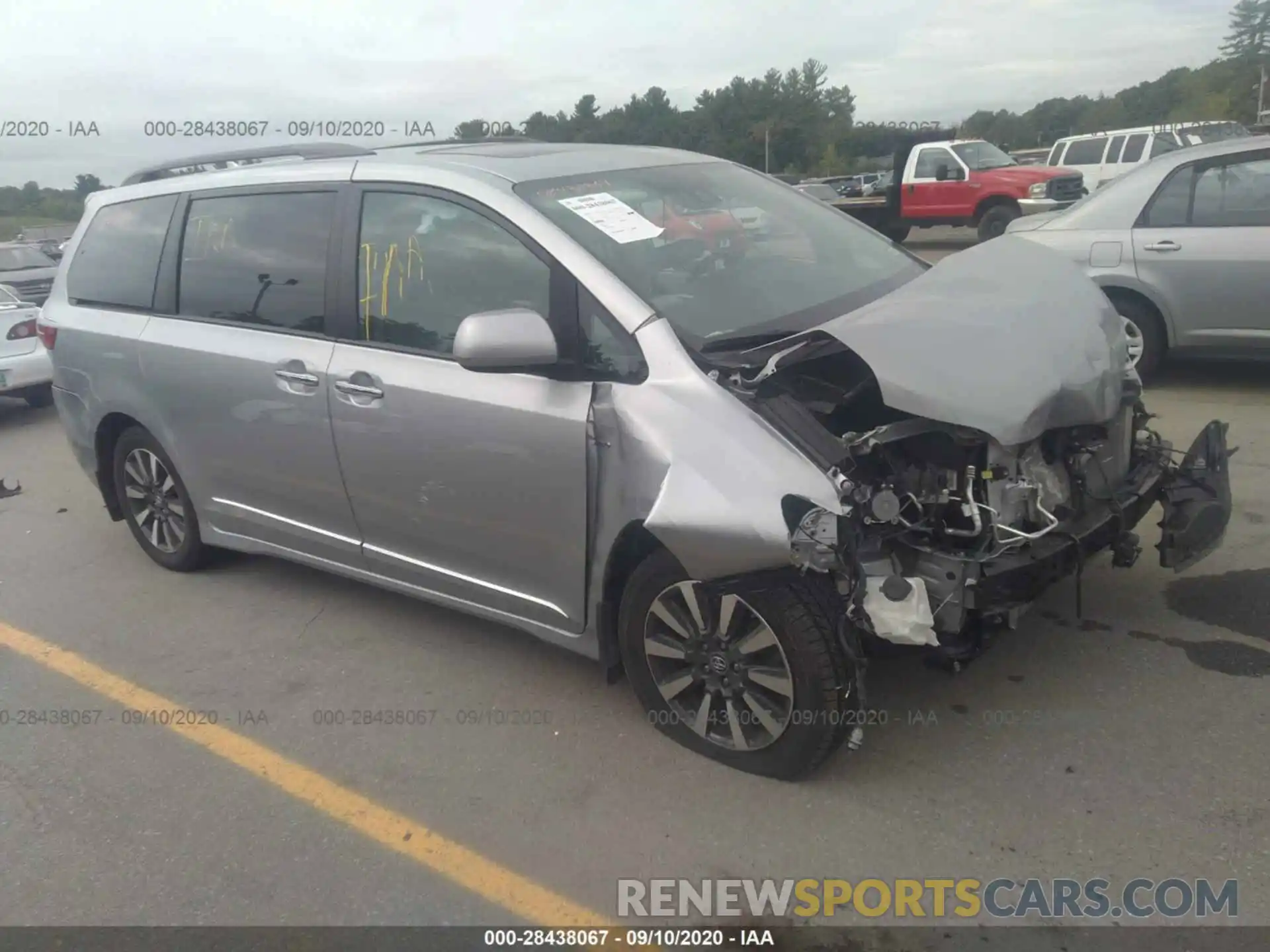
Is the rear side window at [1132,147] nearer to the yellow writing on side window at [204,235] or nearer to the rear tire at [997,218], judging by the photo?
the rear tire at [997,218]

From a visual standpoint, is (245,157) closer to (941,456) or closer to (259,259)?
(259,259)

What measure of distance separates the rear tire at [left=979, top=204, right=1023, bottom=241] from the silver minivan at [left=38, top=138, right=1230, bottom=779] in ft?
46.7

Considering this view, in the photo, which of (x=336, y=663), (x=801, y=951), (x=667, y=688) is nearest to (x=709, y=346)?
(x=667, y=688)

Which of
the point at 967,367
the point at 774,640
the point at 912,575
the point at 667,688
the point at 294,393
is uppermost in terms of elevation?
the point at 967,367

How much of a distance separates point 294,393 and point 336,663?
108 cm

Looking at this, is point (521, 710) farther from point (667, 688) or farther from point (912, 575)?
point (912, 575)

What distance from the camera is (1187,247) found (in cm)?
640

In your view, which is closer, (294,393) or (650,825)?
(650,825)

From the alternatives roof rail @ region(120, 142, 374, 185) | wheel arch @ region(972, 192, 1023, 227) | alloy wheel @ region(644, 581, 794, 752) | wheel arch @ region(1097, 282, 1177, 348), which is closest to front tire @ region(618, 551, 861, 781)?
alloy wheel @ region(644, 581, 794, 752)

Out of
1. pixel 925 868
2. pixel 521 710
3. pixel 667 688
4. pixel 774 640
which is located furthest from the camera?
pixel 521 710

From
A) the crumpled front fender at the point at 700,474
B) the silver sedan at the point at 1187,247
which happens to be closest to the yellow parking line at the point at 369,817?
the crumpled front fender at the point at 700,474

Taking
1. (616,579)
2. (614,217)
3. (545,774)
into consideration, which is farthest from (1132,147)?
(545,774)

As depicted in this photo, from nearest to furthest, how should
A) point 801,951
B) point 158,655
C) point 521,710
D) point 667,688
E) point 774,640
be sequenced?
point 801,951, point 774,640, point 667,688, point 521,710, point 158,655

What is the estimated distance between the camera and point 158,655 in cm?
434
